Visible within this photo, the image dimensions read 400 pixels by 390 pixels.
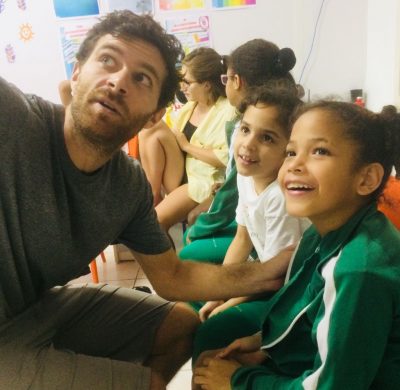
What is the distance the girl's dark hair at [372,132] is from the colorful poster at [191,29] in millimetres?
2198

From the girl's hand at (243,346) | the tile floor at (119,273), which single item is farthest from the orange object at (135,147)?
the girl's hand at (243,346)

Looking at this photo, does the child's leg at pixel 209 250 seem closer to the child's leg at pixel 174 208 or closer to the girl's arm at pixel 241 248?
the girl's arm at pixel 241 248

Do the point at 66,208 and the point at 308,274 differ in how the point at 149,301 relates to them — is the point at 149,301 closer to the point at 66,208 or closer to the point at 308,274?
the point at 66,208

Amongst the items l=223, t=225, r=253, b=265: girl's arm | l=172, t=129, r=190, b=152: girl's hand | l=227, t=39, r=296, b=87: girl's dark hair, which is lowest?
l=223, t=225, r=253, b=265: girl's arm

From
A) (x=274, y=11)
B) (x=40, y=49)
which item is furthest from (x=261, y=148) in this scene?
(x=40, y=49)

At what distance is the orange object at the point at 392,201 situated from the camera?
96 centimetres

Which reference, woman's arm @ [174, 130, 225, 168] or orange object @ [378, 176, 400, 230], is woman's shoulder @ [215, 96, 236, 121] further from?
orange object @ [378, 176, 400, 230]

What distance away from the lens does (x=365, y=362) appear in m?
0.67

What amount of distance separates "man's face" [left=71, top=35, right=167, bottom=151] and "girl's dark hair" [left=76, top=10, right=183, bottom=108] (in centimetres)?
2

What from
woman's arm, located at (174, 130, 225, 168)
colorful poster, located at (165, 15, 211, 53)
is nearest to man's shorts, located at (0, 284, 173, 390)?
woman's arm, located at (174, 130, 225, 168)

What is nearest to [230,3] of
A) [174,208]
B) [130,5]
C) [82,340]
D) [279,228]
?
[130,5]

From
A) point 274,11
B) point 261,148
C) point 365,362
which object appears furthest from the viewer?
point 274,11

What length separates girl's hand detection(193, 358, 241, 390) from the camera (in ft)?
2.90

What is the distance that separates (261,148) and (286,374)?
0.61 meters
